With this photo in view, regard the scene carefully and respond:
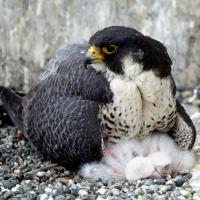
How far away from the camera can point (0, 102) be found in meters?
6.05

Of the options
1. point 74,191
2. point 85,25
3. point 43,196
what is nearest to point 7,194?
point 43,196

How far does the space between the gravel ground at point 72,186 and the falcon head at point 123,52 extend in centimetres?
75

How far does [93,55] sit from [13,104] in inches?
50.9

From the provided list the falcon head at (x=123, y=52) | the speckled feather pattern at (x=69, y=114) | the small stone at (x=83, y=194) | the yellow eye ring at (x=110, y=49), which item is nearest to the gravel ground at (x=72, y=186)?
the small stone at (x=83, y=194)

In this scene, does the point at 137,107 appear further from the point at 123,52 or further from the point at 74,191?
the point at 74,191

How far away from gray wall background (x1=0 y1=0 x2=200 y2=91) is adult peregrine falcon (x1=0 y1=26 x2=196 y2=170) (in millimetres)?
1635

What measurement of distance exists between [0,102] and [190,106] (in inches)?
71.3

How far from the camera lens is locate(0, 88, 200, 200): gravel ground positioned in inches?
172

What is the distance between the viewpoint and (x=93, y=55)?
176 inches

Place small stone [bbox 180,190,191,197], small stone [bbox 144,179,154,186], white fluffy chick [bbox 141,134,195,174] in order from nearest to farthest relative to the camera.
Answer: small stone [bbox 180,190,191,197], small stone [bbox 144,179,154,186], white fluffy chick [bbox 141,134,195,174]

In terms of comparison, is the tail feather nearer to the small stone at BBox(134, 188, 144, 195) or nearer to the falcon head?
the falcon head

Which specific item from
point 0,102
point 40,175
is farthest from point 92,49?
point 0,102

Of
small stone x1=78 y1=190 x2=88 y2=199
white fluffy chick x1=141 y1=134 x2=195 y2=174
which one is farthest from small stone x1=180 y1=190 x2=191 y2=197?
small stone x1=78 y1=190 x2=88 y2=199

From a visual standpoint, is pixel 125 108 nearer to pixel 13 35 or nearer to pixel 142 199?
pixel 142 199
